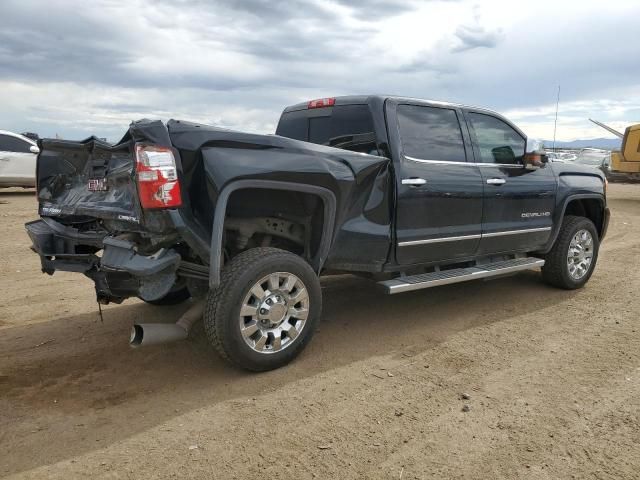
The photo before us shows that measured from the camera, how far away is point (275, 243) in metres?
4.31

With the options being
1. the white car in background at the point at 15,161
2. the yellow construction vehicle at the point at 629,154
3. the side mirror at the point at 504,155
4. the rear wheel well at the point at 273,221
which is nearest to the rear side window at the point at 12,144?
the white car in background at the point at 15,161

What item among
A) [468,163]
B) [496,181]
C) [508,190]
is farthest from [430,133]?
[508,190]

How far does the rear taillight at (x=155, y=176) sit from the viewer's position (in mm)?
3242

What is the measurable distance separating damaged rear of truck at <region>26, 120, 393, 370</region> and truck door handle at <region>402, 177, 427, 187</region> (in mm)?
212

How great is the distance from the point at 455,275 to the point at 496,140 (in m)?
1.53

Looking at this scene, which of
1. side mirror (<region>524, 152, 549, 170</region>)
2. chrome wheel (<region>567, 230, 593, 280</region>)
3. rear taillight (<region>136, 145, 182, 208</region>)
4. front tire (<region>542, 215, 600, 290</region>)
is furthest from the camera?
chrome wheel (<region>567, 230, 593, 280</region>)

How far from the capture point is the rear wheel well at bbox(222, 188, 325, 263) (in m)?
3.85

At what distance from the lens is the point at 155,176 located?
3.25 meters

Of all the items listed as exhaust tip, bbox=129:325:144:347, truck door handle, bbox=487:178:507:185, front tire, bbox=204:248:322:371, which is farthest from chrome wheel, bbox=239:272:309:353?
truck door handle, bbox=487:178:507:185

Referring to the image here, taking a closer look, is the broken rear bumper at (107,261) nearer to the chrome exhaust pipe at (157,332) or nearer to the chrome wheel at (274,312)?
the chrome exhaust pipe at (157,332)

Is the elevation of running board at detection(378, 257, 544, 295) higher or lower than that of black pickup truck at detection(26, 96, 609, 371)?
lower

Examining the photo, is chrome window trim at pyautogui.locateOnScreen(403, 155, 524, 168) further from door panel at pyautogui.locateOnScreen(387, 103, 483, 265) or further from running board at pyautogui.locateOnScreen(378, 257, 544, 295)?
running board at pyautogui.locateOnScreen(378, 257, 544, 295)

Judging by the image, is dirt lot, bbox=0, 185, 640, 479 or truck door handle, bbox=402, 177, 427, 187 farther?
truck door handle, bbox=402, 177, 427, 187

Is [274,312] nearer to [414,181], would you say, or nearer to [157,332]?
[157,332]
